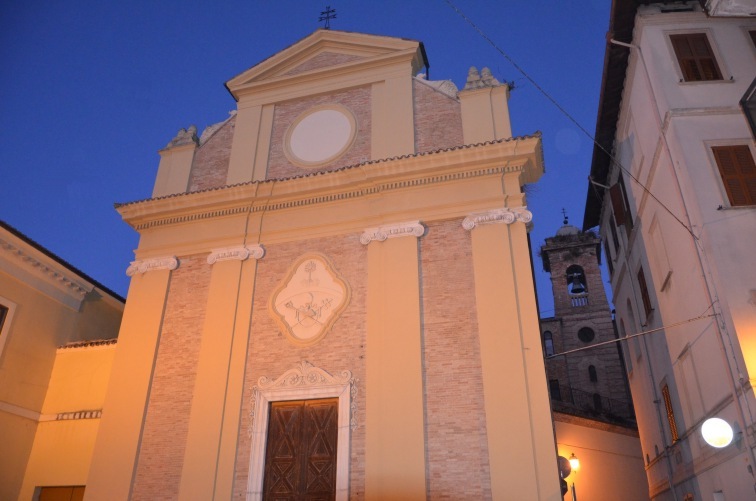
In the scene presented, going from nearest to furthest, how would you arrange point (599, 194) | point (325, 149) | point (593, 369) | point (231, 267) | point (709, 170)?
point (709, 170) → point (231, 267) → point (325, 149) → point (599, 194) → point (593, 369)

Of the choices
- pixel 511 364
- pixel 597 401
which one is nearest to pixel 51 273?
pixel 511 364

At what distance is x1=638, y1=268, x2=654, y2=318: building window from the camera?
15437mm

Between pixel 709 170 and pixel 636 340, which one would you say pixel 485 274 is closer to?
pixel 709 170

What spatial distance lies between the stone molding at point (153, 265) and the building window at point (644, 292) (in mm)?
11274

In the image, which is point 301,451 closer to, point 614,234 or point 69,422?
point 69,422

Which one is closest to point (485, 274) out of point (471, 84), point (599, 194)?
point (471, 84)

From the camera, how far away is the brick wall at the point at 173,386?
11.5 metres

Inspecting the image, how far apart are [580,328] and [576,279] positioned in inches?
108

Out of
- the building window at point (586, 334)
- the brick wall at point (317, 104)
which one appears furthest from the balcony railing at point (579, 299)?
the brick wall at point (317, 104)

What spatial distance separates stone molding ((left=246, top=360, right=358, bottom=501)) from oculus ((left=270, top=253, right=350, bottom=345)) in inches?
27.9

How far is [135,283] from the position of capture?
44.9ft

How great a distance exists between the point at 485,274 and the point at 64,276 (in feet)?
34.1

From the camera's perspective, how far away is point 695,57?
12406mm

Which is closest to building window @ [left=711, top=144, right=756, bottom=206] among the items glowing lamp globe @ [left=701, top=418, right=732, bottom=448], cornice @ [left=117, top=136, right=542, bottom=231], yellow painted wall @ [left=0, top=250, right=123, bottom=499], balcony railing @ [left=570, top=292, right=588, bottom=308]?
cornice @ [left=117, top=136, right=542, bottom=231]
